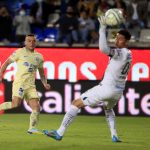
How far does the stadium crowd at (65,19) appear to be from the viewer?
808 inches

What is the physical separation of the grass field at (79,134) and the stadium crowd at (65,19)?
446cm

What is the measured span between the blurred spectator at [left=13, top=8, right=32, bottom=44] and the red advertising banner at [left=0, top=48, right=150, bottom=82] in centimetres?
393

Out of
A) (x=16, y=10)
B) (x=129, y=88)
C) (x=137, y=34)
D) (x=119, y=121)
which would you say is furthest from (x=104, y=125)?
(x=16, y=10)

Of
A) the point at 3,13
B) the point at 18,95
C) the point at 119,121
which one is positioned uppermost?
the point at 3,13

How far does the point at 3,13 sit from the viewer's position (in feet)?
67.3

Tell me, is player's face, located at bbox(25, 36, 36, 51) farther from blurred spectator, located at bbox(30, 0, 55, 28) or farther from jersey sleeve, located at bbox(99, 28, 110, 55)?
blurred spectator, located at bbox(30, 0, 55, 28)

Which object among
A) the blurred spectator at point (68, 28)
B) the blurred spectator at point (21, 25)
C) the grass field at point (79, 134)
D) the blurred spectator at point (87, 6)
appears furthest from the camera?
the blurred spectator at point (87, 6)

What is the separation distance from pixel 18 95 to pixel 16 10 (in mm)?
9917

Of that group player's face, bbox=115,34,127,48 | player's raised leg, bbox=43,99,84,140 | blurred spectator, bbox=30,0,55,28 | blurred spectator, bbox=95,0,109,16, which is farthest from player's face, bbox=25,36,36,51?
blurred spectator, bbox=30,0,55,28

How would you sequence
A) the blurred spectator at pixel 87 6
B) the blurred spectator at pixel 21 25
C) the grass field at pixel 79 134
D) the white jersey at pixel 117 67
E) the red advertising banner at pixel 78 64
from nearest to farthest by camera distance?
the grass field at pixel 79 134, the white jersey at pixel 117 67, the red advertising banner at pixel 78 64, the blurred spectator at pixel 21 25, the blurred spectator at pixel 87 6

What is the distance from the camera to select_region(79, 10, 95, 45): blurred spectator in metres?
20.7

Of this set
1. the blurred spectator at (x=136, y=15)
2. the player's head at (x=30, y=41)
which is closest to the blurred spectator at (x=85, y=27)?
the blurred spectator at (x=136, y=15)

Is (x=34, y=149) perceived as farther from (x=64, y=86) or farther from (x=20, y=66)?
(x=64, y=86)

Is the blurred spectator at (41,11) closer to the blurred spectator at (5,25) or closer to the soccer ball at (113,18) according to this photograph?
the blurred spectator at (5,25)
